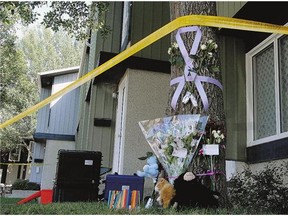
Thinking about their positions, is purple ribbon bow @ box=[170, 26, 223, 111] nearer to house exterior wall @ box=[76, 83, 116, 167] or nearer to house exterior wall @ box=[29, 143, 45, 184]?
house exterior wall @ box=[76, 83, 116, 167]

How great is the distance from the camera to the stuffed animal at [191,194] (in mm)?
2963

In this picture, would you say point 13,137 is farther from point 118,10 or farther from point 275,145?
point 275,145

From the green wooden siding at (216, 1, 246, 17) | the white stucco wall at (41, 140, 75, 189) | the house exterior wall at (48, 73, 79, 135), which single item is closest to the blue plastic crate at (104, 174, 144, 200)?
the green wooden siding at (216, 1, 246, 17)

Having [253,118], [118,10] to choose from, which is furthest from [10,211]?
[118,10]

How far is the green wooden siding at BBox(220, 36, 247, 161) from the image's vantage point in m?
5.82

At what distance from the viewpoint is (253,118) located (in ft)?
19.2

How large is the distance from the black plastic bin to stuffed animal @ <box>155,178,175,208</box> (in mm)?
2139

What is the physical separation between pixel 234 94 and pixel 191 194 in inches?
141

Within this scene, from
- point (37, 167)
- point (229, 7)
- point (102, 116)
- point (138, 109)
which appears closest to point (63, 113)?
point (37, 167)

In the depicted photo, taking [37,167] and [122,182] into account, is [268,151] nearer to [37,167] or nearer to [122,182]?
[122,182]

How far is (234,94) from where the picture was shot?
20.4ft

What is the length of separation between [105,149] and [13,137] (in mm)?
15821

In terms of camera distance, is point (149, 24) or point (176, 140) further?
point (149, 24)

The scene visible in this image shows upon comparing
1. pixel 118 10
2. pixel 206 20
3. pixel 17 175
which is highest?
pixel 118 10
